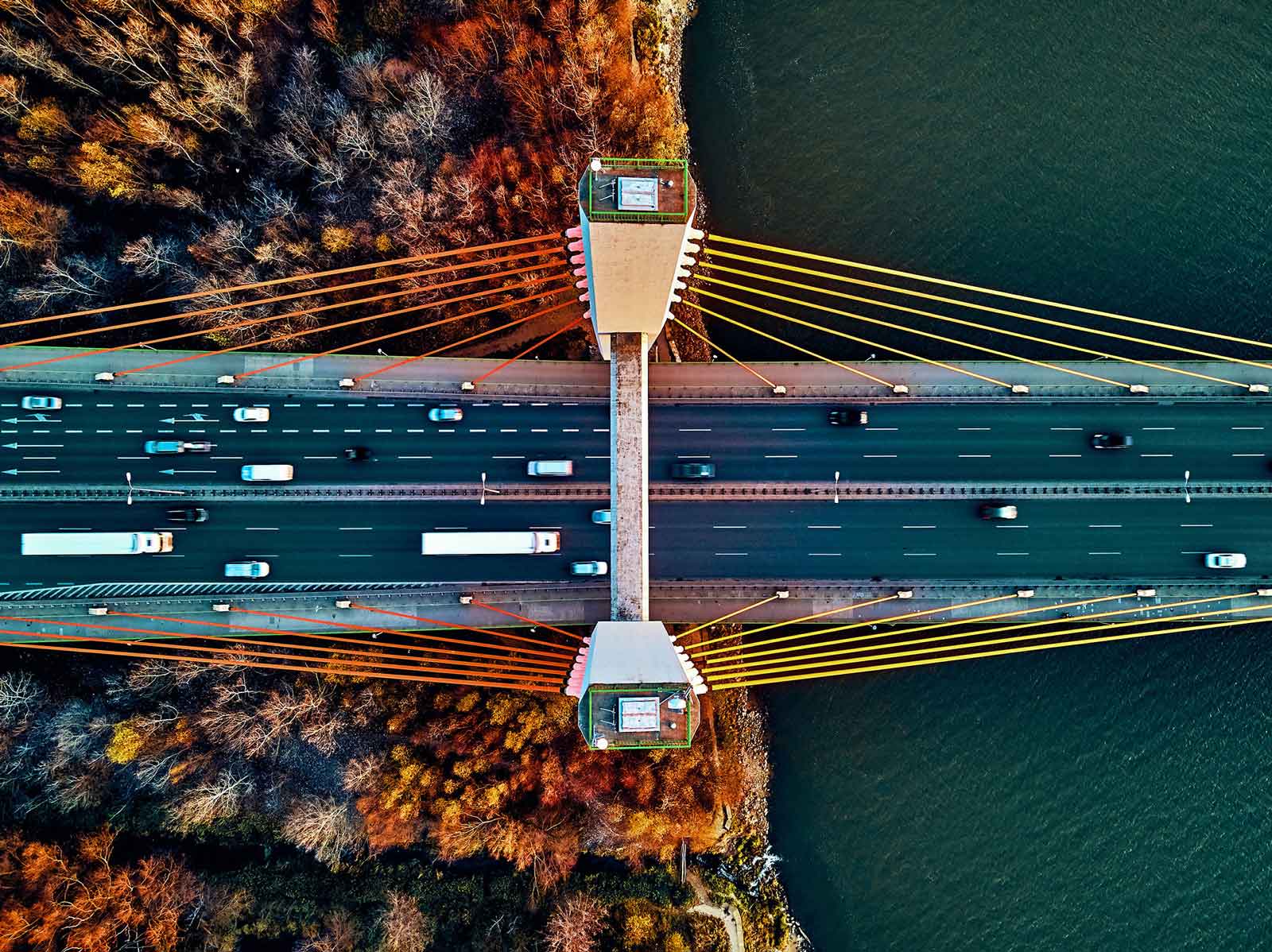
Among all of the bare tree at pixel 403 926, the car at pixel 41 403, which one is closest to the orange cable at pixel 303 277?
the car at pixel 41 403

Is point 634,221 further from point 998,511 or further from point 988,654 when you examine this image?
point 988,654

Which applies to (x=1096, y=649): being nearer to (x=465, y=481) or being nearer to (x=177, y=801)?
(x=465, y=481)

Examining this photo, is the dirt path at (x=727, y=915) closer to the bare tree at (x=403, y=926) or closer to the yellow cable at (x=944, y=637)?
the yellow cable at (x=944, y=637)

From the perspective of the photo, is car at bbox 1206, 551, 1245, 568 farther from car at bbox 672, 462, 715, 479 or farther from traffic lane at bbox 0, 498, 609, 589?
traffic lane at bbox 0, 498, 609, 589

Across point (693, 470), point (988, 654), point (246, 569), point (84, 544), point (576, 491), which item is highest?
point (693, 470)

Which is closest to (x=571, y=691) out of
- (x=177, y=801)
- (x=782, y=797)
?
(x=782, y=797)

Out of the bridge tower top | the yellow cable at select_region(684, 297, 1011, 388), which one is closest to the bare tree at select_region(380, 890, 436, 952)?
the bridge tower top

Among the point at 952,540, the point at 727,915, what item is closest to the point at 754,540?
the point at 952,540
